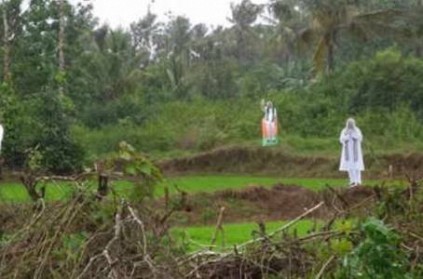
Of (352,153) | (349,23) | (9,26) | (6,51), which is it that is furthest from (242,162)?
(352,153)

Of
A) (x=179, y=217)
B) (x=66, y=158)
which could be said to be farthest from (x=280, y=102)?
(x=179, y=217)

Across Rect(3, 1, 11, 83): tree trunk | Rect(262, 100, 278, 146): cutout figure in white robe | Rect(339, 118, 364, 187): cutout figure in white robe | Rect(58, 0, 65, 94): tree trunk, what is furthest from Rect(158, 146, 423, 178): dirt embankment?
Rect(339, 118, 364, 187): cutout figure in white robe

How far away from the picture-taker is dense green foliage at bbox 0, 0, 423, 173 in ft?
90.1

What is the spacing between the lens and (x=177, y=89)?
41.8 meters

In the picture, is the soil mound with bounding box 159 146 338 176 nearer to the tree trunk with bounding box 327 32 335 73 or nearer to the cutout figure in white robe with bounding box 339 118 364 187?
the cutout figure in white robe with bounding box 339 118 364 187

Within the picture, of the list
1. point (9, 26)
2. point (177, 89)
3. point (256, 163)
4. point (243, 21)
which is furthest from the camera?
point (243, 21)

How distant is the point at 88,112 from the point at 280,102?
7.11 metres

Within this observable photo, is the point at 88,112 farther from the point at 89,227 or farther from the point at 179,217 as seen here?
the point at 89,227

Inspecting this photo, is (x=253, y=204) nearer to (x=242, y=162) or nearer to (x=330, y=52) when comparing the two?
(x=242, y=162)

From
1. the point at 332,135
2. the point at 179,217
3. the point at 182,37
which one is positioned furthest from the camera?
the point at 182,37

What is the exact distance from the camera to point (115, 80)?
37.7 meters

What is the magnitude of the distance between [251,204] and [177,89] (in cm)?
2480

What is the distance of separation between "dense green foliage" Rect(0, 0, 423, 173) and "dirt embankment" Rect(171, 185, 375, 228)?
941cm

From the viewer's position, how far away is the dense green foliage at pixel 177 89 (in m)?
27.5
